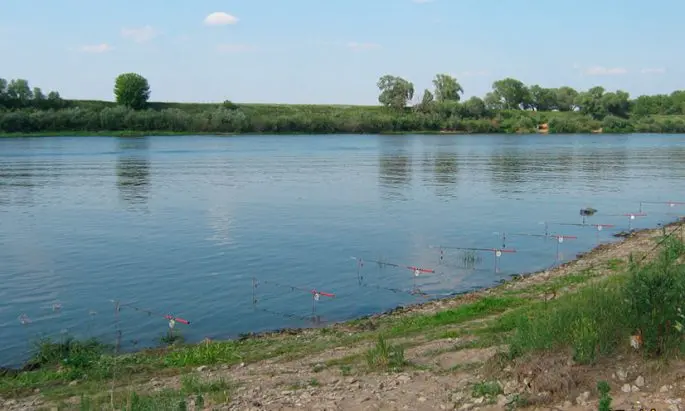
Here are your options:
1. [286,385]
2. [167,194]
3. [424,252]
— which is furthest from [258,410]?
[167,194]

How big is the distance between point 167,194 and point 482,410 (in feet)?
145

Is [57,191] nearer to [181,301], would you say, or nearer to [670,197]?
[181,301]

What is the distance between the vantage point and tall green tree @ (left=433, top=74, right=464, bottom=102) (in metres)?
190

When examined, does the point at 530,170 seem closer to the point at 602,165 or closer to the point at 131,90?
the point at 602,165

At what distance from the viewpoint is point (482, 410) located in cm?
931

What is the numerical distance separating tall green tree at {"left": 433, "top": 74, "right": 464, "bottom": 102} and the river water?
11765 cm

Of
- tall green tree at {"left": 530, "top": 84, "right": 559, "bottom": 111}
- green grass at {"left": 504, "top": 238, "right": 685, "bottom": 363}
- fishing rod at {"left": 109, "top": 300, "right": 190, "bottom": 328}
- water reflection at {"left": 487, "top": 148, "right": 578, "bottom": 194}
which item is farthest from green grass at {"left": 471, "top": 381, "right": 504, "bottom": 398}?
tall green tree at {"left": 530, "top": 84, "right": 559, "bottom": 111}

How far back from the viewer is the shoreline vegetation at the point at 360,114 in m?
143

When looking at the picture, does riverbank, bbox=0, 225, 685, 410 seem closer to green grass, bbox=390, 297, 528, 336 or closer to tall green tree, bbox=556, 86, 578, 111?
green grass, bbox=390, 297, 528, 336

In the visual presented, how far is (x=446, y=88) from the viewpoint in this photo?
190 meters

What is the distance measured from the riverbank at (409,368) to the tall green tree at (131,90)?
6260 inches

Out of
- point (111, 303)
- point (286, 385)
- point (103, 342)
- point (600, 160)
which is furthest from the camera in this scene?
point (600, 160)

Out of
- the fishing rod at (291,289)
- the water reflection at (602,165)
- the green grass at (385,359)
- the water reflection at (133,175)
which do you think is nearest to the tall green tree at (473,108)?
the water reflection at (602,165)

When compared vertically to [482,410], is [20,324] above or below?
below
